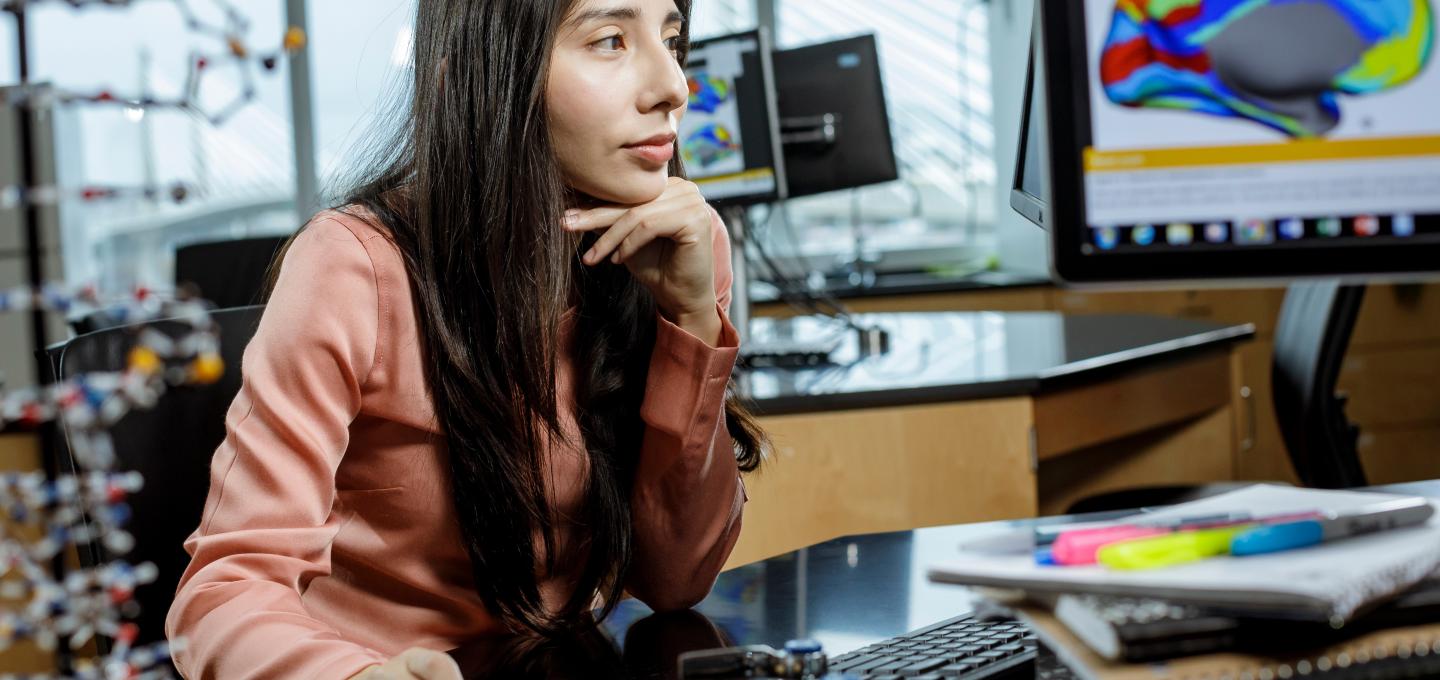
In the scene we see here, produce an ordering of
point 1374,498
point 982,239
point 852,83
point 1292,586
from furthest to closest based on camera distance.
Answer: point 982,239 → point 852,83 → point 1374,498 → point 1292,586

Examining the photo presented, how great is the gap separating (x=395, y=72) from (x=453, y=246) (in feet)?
0.73

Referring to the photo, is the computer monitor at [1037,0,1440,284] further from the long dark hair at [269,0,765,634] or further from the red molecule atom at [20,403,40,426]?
the red molecule atom at [20,403,40,426]

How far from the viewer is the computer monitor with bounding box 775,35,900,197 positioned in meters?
2.59

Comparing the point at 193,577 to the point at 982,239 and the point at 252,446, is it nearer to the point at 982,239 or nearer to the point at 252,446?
the point at 252,446

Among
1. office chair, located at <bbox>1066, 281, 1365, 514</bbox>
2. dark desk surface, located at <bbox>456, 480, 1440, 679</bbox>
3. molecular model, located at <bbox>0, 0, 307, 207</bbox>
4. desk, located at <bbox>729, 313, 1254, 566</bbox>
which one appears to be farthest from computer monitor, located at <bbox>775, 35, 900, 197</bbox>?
molecular model, located at <bbox>0, 0, 307, 207</bbox>

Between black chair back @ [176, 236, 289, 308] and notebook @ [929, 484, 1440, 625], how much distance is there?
2.00 m

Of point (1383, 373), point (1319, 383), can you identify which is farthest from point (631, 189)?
point (1383, 373)

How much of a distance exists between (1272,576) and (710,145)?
2.00m

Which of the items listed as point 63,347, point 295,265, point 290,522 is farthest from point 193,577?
point 63,347

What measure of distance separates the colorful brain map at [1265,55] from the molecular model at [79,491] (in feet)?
1.77

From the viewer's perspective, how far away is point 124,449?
3.26 ft

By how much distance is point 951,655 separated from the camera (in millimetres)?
710

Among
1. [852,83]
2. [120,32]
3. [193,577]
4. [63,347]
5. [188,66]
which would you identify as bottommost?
[193,577]

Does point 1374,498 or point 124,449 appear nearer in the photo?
point 1374,498
